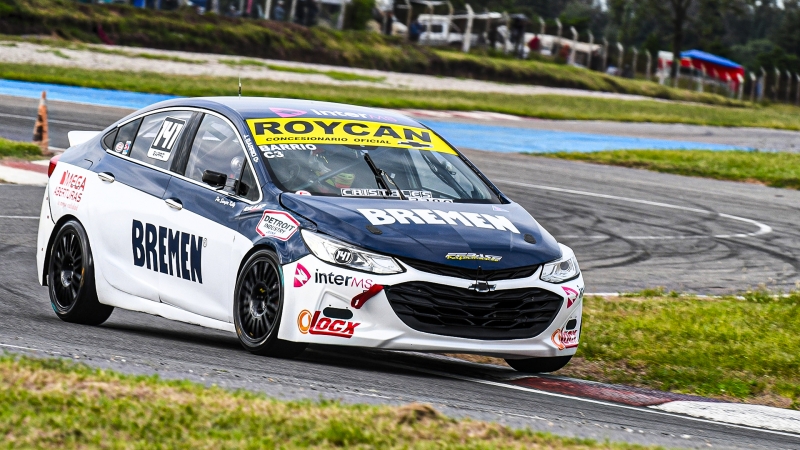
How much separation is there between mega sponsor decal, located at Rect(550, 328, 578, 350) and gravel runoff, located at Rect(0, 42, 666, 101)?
2728 centimetres

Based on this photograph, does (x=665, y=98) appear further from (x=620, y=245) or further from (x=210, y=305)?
(x=210, y=305)

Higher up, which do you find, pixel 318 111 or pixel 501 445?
pixel 318 111

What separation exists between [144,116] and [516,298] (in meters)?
3.07

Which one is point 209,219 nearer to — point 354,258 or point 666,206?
point 354,258

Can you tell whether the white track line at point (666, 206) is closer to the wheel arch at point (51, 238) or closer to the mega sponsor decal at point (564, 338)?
the mega sponsor decal at point (564, 338)

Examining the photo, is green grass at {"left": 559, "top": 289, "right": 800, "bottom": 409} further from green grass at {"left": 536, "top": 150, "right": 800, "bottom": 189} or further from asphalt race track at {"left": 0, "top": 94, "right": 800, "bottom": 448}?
green grass at {"left": 536, "top": 150, "right": 800, "bottom": 189}

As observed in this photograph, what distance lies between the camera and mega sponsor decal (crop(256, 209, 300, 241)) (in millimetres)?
6785

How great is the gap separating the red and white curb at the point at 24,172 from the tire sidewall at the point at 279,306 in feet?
28.9

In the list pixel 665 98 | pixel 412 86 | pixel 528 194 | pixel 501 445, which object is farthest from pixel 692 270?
pixel 665 98

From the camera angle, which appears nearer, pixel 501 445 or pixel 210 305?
pixel 501 445

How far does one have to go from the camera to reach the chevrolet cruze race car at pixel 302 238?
6.61m

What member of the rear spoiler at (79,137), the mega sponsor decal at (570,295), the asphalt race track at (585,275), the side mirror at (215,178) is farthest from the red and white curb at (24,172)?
the mega sponsor decal at (570,295)

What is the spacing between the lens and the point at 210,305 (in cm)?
729

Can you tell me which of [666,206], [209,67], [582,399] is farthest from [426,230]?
[209,67]
